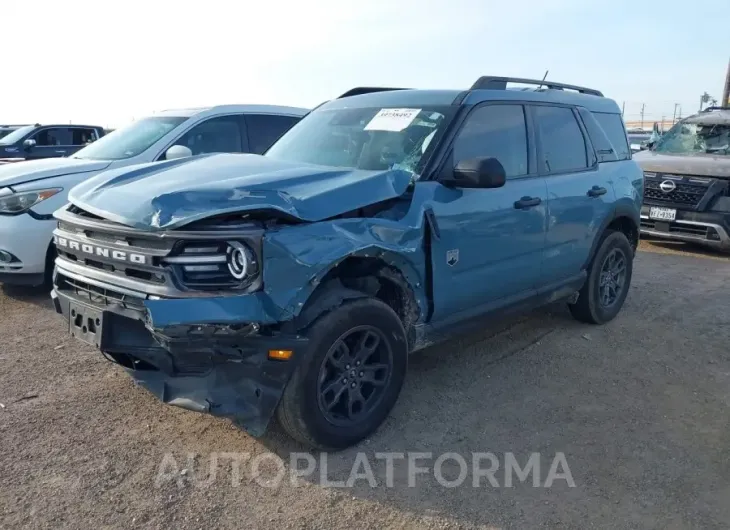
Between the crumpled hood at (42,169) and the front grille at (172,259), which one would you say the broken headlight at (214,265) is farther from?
Result: the crumpled hood at (42,169)

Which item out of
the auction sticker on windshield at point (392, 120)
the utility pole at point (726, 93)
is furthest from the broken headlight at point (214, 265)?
the utility pole at point (726, 93)

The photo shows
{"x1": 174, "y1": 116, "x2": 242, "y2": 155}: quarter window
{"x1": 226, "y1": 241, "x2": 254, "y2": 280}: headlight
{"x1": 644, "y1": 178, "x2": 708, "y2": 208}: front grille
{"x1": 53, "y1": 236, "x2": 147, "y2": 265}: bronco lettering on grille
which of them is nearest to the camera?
{"x1": 226, "y1": 241, "x2": 254, "y2": 280}: headlight

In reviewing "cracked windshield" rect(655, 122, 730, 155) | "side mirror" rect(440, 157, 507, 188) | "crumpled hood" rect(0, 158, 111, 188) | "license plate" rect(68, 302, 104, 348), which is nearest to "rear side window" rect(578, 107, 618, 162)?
"side mirror" rect(440, 157, 507, 188)

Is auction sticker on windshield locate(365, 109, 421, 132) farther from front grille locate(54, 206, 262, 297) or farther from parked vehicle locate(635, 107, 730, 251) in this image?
parked vehicle locate(635, 107, 730, 251)

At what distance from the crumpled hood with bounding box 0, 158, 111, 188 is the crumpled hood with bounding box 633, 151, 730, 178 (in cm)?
758

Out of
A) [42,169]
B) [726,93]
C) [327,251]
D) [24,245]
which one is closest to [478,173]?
[327,251]

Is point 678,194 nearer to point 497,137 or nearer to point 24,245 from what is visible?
point 497,137

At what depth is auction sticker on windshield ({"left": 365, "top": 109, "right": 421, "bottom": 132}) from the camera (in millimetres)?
4050

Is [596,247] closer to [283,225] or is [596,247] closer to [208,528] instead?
[283,225]

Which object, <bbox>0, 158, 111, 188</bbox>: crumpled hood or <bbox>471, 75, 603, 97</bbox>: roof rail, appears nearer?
<bbox>471, 75, 603, 97</bbox>: roof rail

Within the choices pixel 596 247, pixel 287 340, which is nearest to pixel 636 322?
pixel 596 247

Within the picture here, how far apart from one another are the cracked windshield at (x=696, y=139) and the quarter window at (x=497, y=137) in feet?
22.3

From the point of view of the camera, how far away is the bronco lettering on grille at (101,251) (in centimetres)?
298

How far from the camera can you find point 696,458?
338 centimetres
